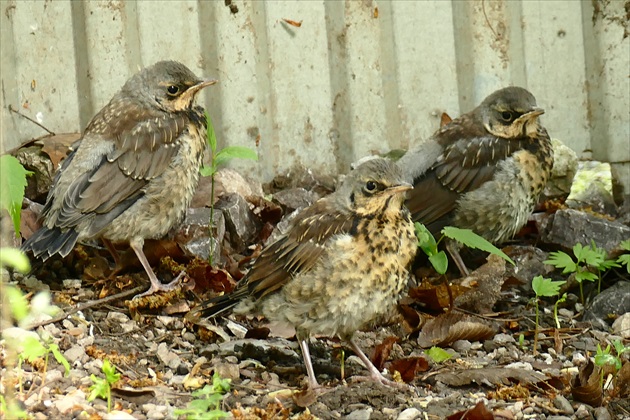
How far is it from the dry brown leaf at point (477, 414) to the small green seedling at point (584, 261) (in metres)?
1.91

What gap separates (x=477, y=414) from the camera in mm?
4211

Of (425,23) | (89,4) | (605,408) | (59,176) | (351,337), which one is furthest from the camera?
(425,23)

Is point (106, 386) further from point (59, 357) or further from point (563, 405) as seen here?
point (563, 405)

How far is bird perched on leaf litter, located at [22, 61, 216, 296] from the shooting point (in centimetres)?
559

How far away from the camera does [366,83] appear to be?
695 cm

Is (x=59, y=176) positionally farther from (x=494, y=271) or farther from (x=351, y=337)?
(x=494, y=271)

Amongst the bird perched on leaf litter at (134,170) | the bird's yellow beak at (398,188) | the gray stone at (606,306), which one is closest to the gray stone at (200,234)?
the bird perched on leaf litter at (134,170)

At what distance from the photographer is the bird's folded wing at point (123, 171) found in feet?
18.3

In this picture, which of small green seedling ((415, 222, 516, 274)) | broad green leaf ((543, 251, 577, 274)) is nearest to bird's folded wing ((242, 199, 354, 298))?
small green seedling ((415, 222, 516, 274))

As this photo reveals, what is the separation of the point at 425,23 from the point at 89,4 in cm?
211

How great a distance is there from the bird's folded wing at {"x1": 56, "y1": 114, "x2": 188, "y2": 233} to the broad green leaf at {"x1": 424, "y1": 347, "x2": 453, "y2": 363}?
70.1 inches

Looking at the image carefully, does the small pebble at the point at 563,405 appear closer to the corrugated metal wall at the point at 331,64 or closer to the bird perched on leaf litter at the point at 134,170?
the bird perched on leaf litter at the point at 134,170

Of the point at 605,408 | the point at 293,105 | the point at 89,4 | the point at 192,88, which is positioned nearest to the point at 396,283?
the point at 605,408

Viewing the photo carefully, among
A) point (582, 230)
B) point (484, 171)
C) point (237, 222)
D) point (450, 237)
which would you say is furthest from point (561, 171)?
point (237, 222)
